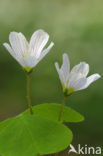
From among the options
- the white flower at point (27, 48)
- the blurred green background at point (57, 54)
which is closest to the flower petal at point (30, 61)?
the white flower at point (27, 48)

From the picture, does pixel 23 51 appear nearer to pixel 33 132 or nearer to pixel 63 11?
pixel 33 132

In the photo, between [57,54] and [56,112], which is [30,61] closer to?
[56,112]

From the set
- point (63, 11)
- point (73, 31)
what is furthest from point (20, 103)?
point (63, 11)

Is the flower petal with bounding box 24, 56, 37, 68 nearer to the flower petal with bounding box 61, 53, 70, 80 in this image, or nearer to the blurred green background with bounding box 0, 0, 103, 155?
the flower petal with bounding box 61, 53, 70, 80

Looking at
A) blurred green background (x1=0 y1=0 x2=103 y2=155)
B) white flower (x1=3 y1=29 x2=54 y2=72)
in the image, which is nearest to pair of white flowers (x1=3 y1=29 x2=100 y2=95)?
A: white flower (x1=3 y1=29 x2=54 y2=72)

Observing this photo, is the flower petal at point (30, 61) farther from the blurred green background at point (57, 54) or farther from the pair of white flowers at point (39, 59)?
the blurred green background at point (57, 54)

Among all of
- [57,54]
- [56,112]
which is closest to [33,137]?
[56,112]
